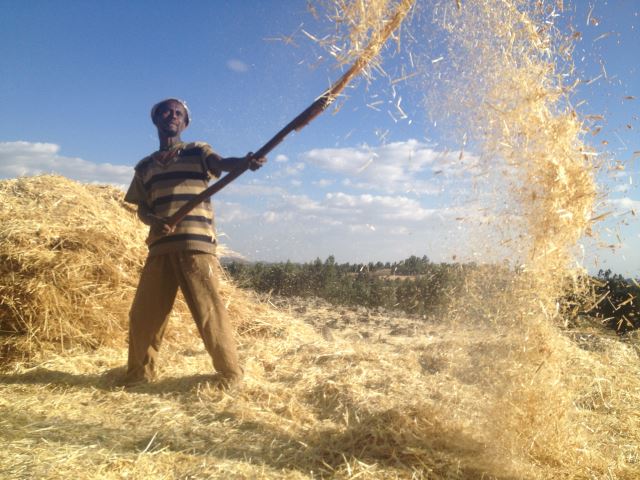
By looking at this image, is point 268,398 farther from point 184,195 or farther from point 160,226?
point 184,195

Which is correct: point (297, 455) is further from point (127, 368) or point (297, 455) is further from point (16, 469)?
point (127, 368)

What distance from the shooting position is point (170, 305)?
3488 mm

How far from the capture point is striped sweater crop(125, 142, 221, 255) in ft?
10.9

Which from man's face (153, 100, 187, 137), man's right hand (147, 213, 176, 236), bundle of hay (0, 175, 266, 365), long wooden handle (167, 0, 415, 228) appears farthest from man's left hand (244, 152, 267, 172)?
bundle of hay (0, 175, 266, 365)

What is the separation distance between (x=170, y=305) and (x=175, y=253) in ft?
1.40

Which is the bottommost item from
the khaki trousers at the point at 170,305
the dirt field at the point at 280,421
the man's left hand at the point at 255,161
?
the dirt field at the point at 280,421

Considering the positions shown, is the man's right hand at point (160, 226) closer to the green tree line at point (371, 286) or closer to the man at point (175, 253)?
the man at point (175, 253)

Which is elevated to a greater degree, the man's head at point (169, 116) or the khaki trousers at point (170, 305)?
the man's head at point (169, 116)

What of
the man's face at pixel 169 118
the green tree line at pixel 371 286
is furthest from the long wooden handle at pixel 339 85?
the green tree line at pixel 371 286

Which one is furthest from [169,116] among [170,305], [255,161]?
[170,305]

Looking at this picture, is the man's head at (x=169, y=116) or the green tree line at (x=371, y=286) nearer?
the man's head at (x=169, y=116)

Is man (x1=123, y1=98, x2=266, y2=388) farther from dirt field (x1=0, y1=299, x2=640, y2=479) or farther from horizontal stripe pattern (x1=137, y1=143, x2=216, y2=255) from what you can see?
dirt field (x1=0, y1=299, x2=640, y2=479)

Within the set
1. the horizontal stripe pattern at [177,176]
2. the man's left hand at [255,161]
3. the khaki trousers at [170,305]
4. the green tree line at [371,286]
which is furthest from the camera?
the green tree line at [371,286]

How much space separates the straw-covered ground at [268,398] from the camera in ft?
7.72
